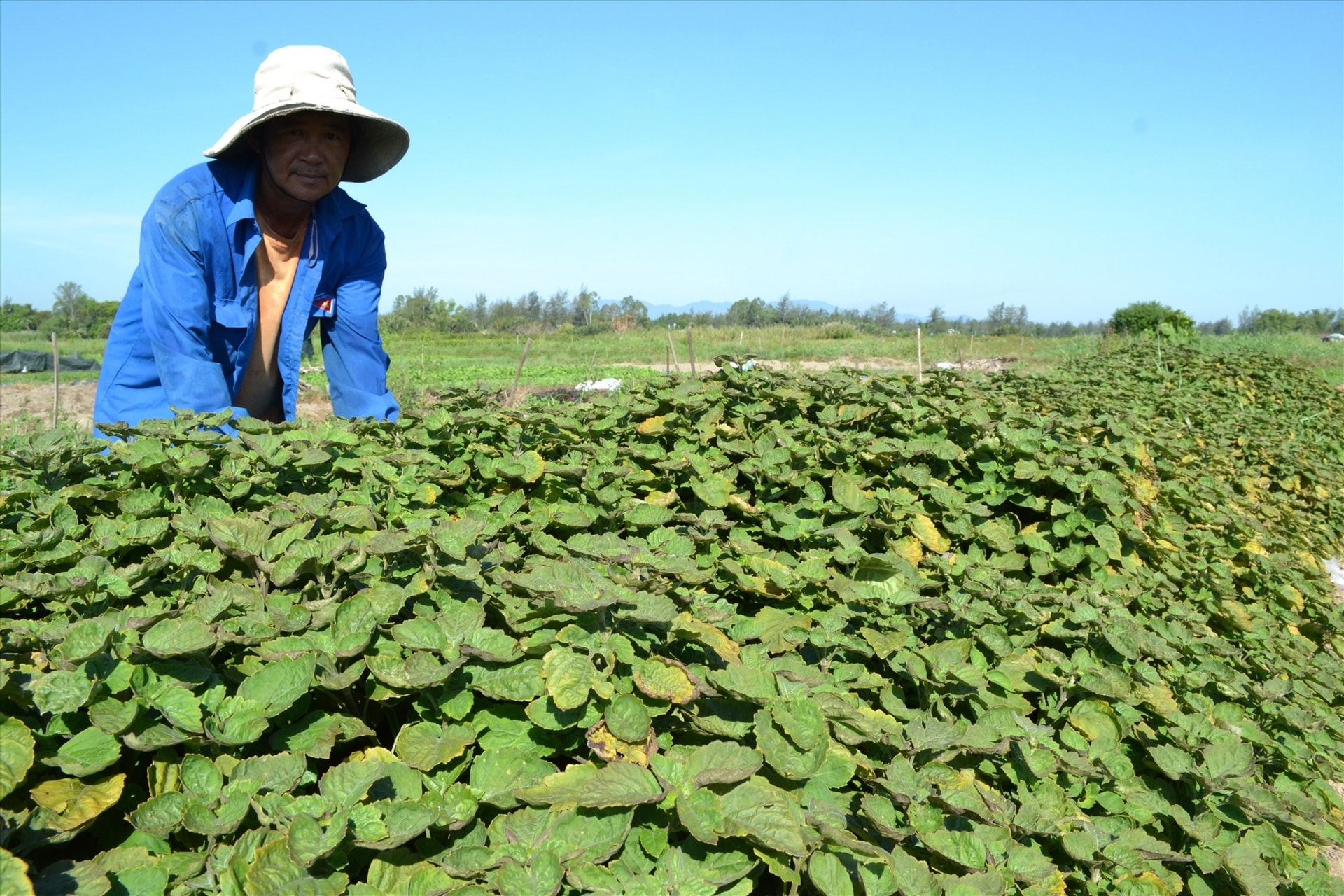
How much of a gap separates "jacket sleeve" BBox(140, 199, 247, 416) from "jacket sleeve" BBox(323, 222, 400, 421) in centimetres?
55

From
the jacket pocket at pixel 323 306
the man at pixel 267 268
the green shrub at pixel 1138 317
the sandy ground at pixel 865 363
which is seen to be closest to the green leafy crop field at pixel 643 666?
the man at pixel 267 268

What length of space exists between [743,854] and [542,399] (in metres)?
2.49

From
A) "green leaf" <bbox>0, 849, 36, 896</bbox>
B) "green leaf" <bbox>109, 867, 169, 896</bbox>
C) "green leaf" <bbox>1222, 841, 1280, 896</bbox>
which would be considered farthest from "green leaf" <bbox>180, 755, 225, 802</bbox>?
"green leaf" <bbox>1222, 841, 1280, 896</bbox>

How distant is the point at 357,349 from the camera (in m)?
3.55

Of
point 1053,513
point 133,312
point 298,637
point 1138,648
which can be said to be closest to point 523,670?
point 298,637

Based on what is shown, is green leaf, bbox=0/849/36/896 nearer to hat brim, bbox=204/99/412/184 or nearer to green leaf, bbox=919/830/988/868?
green leaf, bbox=919/830/988/868

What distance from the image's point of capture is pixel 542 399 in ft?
12.0

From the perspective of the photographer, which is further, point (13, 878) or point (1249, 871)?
point (1249, 871)

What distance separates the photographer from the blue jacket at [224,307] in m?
2.96

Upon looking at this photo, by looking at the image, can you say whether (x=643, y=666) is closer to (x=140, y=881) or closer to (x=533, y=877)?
(x=533, y=877)

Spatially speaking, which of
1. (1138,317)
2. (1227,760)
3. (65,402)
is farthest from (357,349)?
(1138,317)

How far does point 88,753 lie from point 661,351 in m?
22.2

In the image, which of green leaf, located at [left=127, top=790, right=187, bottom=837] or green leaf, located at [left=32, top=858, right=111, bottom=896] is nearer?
green leaf, located at [left=32, top=858, right=111, bottom=896]

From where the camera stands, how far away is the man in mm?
2971
